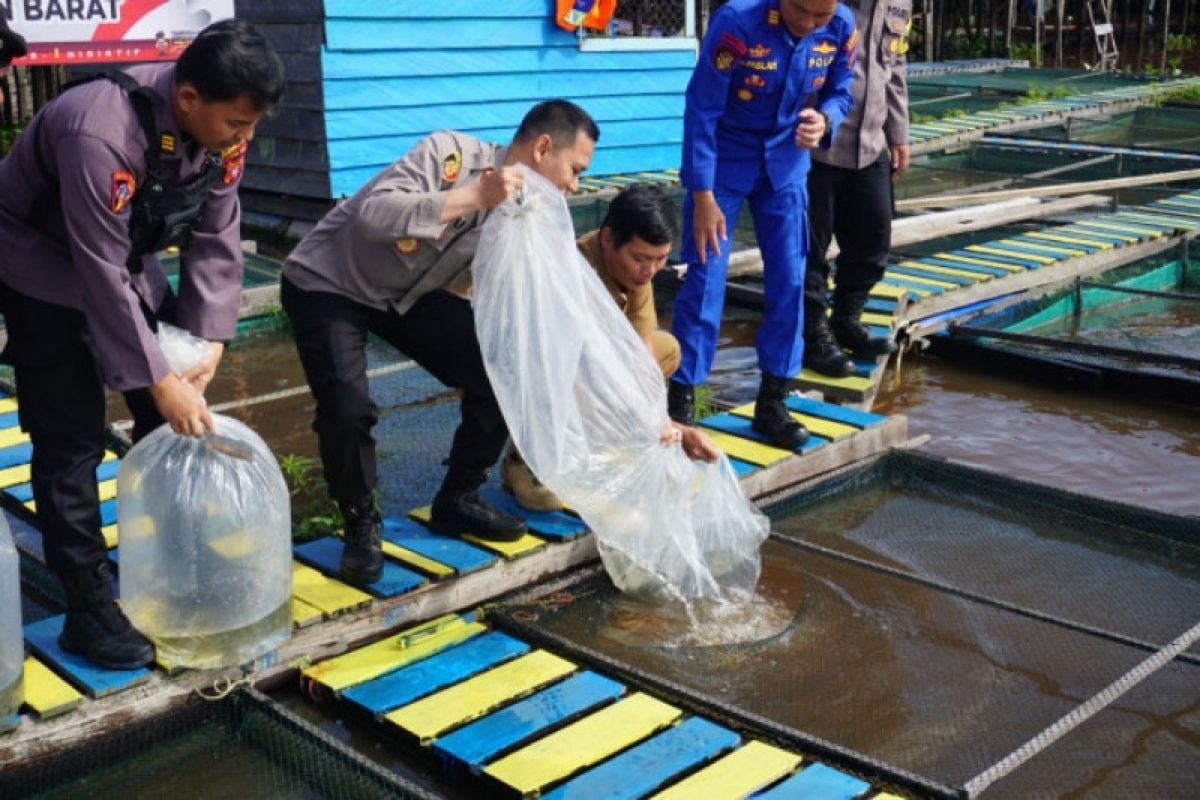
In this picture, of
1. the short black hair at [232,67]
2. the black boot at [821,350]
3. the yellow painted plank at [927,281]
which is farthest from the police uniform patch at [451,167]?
the yellow painted plank at [927,281]

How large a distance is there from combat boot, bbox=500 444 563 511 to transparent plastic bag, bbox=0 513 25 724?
1.55 metres

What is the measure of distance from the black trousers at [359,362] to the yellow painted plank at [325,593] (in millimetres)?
232

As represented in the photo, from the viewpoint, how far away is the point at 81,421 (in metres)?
2.81

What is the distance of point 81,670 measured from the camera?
2.96 metres

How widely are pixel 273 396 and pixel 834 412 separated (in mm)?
2245

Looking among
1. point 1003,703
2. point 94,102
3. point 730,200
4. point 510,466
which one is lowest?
point 1003,703

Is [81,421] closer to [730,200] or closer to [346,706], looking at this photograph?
[346,706]

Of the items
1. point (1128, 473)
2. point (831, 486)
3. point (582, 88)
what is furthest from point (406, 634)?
point (582, 88)

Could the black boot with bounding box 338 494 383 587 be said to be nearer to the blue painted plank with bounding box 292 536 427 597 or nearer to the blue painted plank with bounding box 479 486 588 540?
the blue painted plank with bounding box 292 536 427 597

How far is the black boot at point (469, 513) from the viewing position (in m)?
3.69

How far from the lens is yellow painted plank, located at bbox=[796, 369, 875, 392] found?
5.25m

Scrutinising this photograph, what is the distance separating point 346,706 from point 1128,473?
3.18 metres

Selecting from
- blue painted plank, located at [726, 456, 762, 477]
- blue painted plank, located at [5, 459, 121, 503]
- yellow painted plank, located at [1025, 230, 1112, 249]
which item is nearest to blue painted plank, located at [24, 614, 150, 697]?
blue painted plank, located at [5, 459, 121, 503]

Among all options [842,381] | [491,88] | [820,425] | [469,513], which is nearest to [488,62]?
[491,88]
